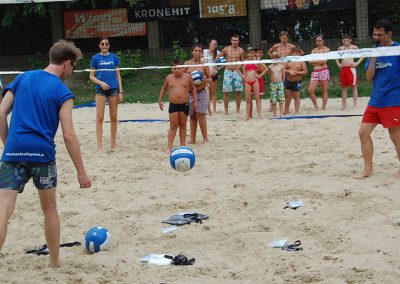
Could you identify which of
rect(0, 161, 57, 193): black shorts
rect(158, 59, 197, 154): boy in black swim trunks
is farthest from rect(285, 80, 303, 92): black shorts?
rect(0, 161, 57, 193): black shorts

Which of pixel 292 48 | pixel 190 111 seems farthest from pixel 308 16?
pixel 190 111

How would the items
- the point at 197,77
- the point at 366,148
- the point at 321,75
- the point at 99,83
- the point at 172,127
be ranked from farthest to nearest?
1. the point at 321,75
2. the point at 197,77
3. the point at 172,127
4. the point at 99,83
5. the point at 366,148

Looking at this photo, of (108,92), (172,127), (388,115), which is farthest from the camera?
(108,92)

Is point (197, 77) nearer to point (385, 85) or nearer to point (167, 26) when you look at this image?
point (385, 85)

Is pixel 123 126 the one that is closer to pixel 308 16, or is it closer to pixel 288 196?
pixel 288 196

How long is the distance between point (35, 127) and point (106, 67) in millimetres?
5028

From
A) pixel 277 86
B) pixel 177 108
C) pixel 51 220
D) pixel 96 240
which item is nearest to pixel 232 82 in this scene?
pixel 277 86

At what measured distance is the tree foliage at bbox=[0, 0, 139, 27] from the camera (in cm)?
1772

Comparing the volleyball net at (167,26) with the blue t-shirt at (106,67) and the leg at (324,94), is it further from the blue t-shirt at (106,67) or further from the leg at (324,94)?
the blue t-shirt at (106,67)

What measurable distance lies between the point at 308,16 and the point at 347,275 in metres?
15.2

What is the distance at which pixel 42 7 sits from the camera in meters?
17.6

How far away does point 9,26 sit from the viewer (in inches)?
783

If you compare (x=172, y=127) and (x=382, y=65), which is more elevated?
(x=382, y=65)

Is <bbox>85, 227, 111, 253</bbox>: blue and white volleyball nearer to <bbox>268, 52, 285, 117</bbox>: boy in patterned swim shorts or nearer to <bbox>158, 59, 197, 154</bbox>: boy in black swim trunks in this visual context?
<bbox>158, 59, 197, 154</bbox>: boy in black swim trunks
